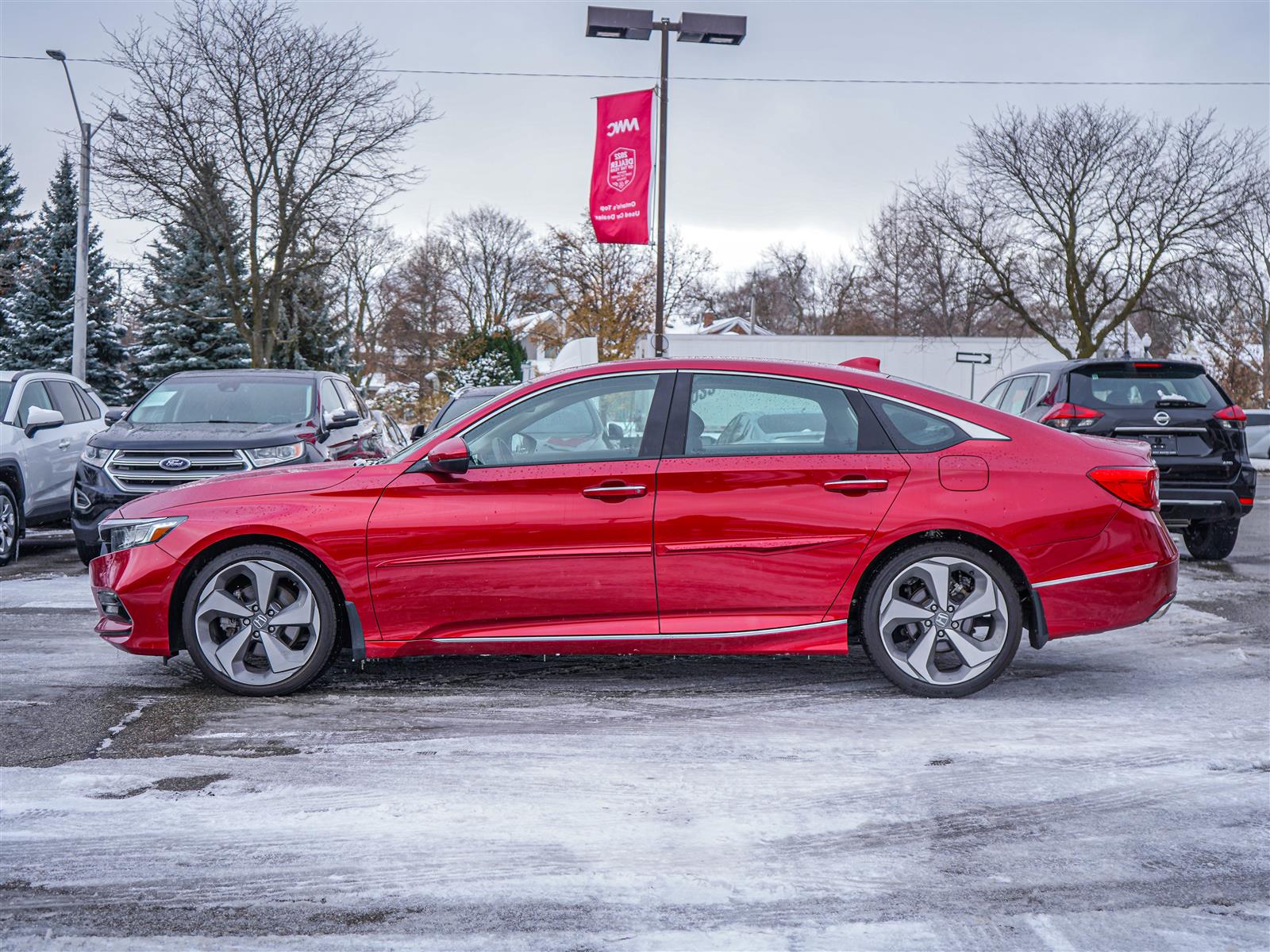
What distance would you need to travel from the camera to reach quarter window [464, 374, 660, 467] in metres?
5.33

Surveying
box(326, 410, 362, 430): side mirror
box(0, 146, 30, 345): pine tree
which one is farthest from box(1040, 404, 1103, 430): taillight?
box(0, 146, 30, 345): pine tree

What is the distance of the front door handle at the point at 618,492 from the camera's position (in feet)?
17.1

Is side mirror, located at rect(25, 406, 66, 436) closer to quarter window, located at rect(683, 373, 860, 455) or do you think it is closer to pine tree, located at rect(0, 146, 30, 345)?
quarter window, located at rect(683, 373, 860, 455)

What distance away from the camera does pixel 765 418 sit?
17.7 ft

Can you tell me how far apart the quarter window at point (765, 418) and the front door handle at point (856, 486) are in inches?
6.2

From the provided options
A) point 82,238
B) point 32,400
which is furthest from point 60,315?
point 32,400

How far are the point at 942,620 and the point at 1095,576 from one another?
69 centimetres

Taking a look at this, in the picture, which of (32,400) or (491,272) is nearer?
(32,400)

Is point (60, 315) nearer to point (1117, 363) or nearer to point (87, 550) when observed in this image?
point (87, 550)

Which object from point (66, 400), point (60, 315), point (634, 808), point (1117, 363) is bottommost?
point (634, 808)

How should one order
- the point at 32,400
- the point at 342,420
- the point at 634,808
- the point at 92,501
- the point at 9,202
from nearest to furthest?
the point at 634,808 → the point at 92,501 → the point at 342,420 → the point at 32,400 → the point at 9,202

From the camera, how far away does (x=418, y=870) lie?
338 cm

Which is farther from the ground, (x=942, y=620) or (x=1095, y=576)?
(x=1095, y=576)

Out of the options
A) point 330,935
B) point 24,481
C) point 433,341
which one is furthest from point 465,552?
point 433,341
